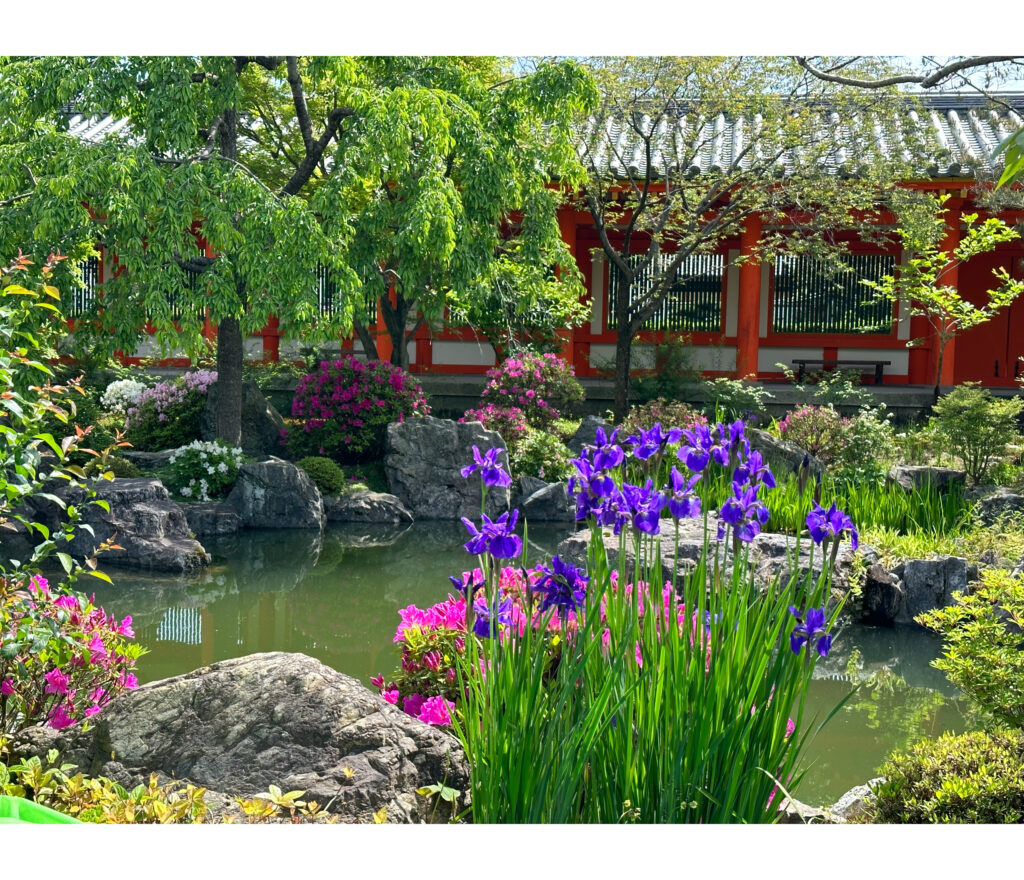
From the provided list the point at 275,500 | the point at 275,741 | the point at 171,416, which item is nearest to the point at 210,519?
the point at 275,500

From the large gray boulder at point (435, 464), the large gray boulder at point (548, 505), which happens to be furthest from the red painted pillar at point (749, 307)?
the large gray boulder at point (435, 464)

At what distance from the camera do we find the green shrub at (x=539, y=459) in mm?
10516

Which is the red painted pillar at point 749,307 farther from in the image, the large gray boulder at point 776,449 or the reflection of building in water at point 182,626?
the reflection of building in water at point 182,626

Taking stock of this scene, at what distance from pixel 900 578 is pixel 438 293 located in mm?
5890

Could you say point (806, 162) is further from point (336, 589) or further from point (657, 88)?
point (336, 589)

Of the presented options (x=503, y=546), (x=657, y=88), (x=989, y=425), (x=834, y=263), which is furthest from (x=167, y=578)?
(x=834, y=263)

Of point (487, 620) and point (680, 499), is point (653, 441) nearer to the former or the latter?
point (680, 499)

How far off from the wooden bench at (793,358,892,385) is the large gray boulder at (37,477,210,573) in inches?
369

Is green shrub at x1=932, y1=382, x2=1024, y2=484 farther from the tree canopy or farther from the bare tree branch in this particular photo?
the bare tree branch

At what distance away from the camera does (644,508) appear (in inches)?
84.7

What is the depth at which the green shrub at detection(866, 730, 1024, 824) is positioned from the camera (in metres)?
2.50

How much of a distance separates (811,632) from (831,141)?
9874 millimetres

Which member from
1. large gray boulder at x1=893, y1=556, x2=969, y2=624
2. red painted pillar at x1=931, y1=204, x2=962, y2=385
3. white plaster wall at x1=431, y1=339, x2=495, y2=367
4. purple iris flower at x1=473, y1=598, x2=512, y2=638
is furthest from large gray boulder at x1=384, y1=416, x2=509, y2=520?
purple iris flower at x1=473, y1=598, x2=512, y2=638
